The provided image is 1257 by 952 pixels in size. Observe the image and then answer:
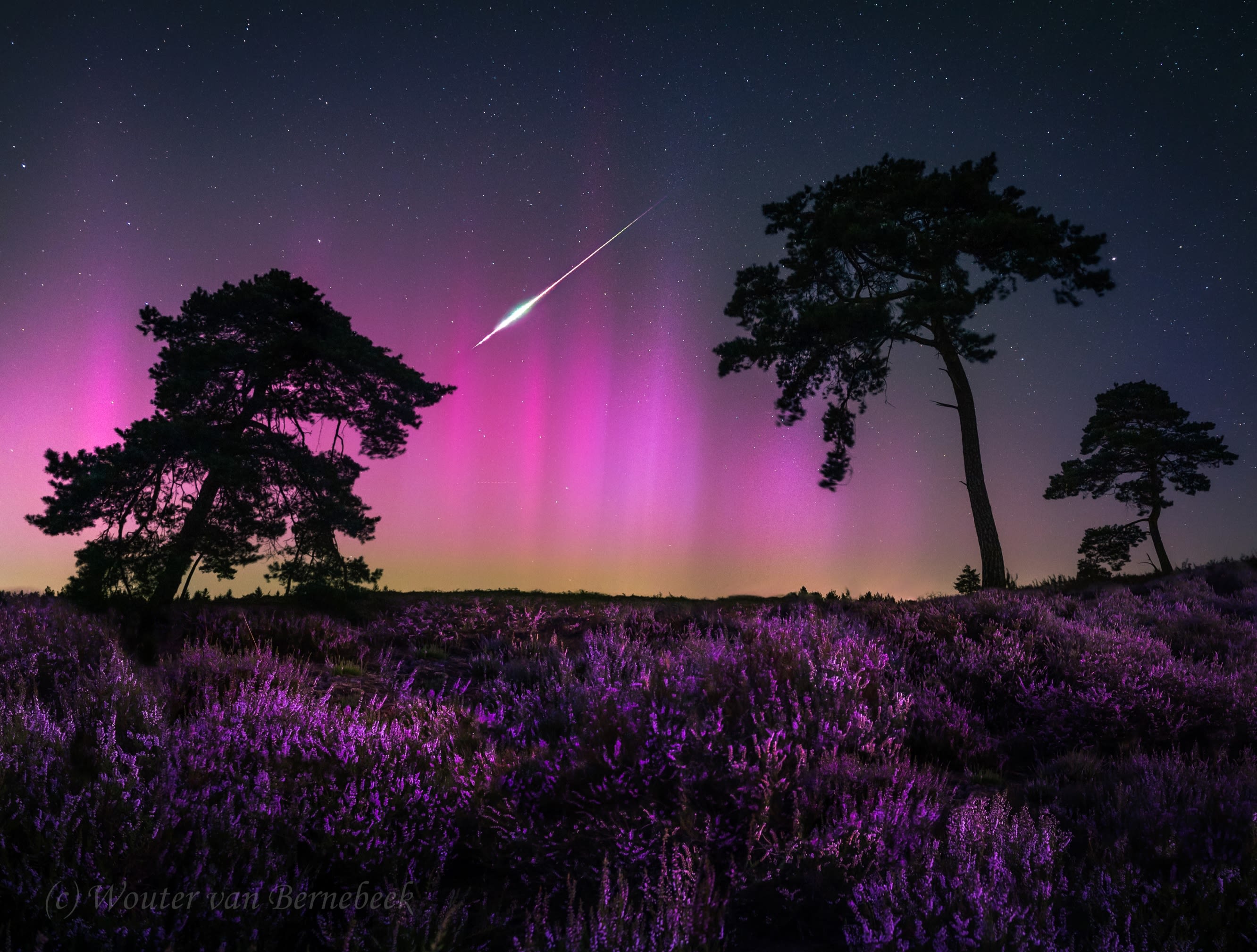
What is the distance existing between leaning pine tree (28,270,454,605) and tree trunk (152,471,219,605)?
0.02m

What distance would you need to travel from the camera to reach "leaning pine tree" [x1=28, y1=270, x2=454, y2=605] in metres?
11.1

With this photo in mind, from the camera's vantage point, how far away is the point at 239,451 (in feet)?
39.5

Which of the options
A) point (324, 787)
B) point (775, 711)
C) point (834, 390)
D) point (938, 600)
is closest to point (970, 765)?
point (775, 711)

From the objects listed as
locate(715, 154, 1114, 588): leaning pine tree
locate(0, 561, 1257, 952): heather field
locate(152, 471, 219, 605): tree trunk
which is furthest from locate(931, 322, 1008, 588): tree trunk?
locate(152, 471, 219, 605): tree trunk

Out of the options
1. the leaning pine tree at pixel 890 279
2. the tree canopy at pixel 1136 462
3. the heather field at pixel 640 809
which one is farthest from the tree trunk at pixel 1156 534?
the heather field at pixel 640 809

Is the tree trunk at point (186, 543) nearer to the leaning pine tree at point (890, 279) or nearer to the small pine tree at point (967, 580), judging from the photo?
the leaning pine tree at point (890, 279)

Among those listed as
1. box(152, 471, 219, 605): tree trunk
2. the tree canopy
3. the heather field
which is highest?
the tree canopy

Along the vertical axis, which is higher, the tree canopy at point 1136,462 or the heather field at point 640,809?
the tree canopy at point 1136,462

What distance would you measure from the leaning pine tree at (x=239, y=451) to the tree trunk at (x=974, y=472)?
39.9ft

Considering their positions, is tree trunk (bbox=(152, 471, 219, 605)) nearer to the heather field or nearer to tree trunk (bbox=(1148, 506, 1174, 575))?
the heather field

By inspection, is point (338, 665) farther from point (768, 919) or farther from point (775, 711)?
point (768, 919)

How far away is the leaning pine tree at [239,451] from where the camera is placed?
1113 centimetres

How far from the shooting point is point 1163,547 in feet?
94.9

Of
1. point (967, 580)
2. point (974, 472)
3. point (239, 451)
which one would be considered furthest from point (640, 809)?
point (967, 580)
